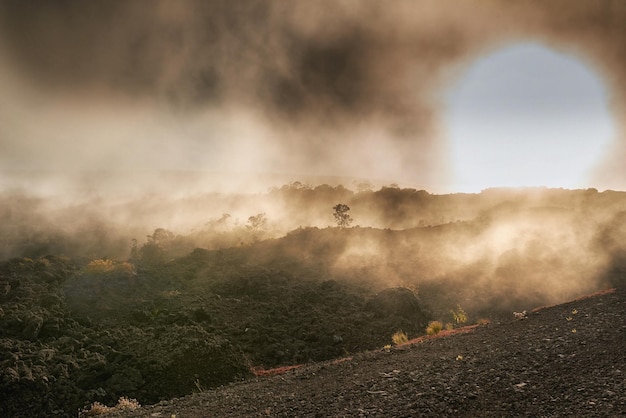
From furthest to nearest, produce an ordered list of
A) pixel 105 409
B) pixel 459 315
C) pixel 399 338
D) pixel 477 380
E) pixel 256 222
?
pixel 256 222 → pixel 459 315 → pixel 399 338 → pixel 105 409 → pixel 477 380

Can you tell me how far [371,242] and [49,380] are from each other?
3574 centimetres

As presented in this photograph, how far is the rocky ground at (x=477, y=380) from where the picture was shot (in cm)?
964

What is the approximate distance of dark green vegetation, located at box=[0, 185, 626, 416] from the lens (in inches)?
803

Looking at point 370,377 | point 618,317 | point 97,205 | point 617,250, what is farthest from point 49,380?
point 97,205

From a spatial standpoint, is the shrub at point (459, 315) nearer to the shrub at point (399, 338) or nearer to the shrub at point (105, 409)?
the shrub at point (399, 338)

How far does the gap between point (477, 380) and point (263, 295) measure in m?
23.3

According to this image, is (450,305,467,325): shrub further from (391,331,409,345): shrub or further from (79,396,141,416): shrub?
(79,396,141,416): shrub

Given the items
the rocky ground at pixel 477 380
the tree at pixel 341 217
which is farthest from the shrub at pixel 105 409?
the tree at pixel 341 217

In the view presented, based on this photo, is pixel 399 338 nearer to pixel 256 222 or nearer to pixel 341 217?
pixel 341 217

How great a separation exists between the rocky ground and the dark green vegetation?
6.19m

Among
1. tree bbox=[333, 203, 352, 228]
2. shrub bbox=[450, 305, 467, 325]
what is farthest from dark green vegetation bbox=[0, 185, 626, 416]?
tree bbox=[333, 203, 352, 228]

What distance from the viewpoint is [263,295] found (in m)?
32.9

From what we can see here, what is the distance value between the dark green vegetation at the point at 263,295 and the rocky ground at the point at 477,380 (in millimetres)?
6195

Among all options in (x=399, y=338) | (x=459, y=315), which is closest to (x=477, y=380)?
(x=399, y=338)
